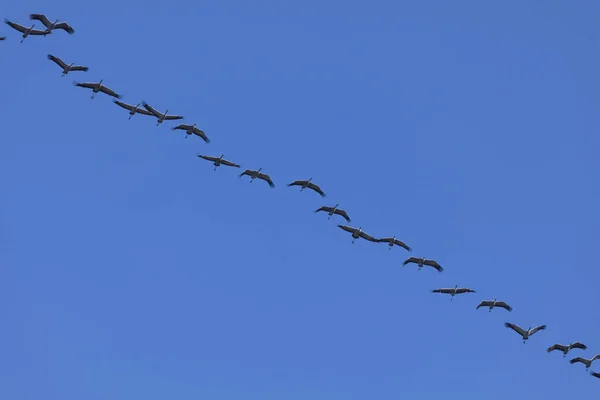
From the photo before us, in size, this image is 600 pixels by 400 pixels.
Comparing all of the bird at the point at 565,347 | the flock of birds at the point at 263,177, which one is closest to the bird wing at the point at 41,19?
the flock of birds at the point at 263,177

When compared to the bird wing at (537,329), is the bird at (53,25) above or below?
above

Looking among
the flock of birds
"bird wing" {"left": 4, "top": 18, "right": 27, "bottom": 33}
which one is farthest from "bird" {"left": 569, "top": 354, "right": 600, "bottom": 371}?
"bird wing" {"left": 4, "top": 18, "right": 27, "bottom": 33}

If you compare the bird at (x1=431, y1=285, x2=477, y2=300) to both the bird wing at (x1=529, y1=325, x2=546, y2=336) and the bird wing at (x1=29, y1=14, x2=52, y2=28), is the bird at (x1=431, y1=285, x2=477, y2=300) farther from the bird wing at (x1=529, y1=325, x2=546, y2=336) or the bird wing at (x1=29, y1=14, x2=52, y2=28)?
the bird wing at (x1=29, y1=14, x2=52, y2=28)

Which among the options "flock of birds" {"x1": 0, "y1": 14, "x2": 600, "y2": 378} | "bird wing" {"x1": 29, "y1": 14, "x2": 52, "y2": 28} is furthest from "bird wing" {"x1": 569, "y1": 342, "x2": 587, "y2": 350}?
"bird wing" {"x1": 29, "y1": 14, "x2": 52, "y2": 28}

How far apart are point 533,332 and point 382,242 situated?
2396 centimetres

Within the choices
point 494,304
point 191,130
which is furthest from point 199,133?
point 494,304

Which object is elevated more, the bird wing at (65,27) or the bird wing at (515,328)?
the bird wing at (65,27)

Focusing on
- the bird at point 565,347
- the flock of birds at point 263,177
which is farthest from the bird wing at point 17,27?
the bird at point 565,347

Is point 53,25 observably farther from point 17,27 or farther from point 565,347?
point 565,347

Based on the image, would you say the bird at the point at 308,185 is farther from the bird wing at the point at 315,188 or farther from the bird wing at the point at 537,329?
the bird wing at the point at 537,329

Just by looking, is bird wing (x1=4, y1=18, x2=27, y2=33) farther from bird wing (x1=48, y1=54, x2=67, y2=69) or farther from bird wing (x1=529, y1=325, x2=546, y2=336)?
bird wing (x1=529, y1=325, x2=546, y2=336)

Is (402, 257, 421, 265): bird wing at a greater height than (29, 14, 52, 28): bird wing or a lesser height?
lesser

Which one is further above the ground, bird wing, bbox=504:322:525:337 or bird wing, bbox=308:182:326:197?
bird wing, bbox=308:182:326:197

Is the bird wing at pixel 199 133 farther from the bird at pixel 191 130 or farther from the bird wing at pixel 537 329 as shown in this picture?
the bird wing at pixel 537 329
